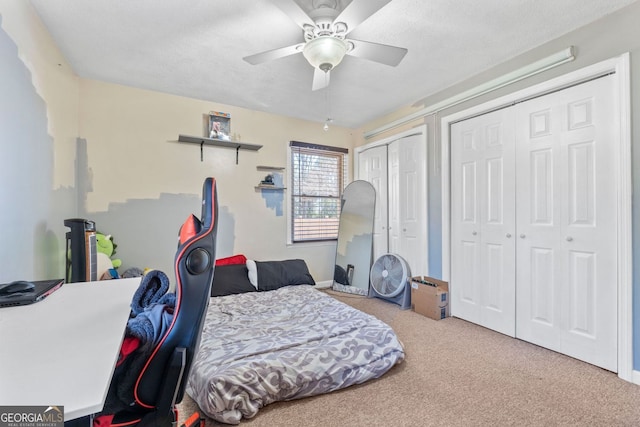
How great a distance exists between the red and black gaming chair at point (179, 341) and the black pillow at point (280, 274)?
2.31 m

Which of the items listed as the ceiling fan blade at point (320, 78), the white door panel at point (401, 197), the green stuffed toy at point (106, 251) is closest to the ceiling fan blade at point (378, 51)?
the ceiling fan blade at point (320, 78)

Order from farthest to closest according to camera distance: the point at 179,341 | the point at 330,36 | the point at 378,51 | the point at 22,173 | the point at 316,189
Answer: the point at 316,189
the point at 378,51
the point at 330,36
the point at 22,173
the point at 179,341

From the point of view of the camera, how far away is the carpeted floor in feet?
5.01

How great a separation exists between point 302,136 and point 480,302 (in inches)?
115

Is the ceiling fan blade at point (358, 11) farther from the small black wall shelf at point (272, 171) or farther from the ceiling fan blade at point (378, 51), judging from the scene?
the small black wall shelf at point (272, 171)

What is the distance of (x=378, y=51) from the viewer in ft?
6.26

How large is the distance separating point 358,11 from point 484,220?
7.07 feet

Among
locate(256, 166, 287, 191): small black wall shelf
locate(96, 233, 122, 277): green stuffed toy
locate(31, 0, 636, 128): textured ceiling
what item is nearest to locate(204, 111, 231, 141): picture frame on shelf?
locate(31, 0, 636, 128): textured ceiling

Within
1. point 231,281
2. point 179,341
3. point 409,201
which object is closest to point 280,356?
point 179,341

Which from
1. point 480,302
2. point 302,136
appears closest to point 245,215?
point 302,136

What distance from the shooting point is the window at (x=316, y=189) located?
13.2ft

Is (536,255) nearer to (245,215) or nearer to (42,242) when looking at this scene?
(245,215)

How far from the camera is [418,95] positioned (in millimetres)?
3285

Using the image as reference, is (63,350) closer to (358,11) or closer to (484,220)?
(358,11)
